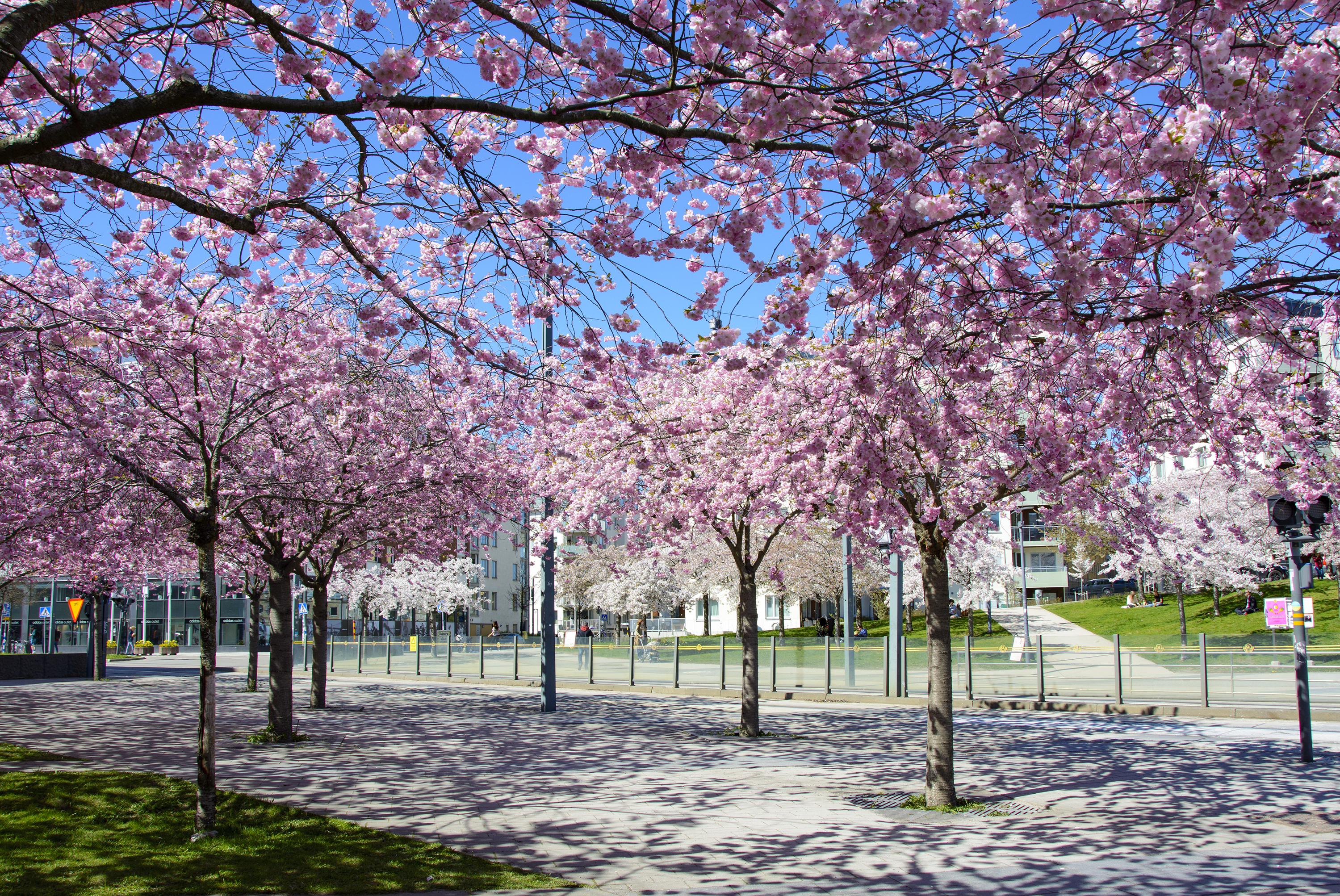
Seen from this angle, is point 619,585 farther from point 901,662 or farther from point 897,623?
point 897,623

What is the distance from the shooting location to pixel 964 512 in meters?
10.4

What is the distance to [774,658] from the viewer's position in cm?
2398

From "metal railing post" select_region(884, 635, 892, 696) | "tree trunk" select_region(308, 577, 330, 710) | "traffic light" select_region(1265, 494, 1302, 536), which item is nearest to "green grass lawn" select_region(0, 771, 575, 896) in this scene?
"tree trunk" select_region(308, 577, 330, 710)

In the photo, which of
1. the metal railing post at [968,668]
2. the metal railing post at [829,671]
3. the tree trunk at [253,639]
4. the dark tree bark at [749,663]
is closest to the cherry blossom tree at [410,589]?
the tree trunk at [253,639]

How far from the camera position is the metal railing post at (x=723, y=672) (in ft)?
82.1

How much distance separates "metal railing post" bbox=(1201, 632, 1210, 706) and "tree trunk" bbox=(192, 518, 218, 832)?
17967mm

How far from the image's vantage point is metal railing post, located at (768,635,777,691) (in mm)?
23875

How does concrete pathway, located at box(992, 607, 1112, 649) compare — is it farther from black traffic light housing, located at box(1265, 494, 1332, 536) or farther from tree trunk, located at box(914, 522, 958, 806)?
tree trunk, located at box(914, 522, 958, 806)

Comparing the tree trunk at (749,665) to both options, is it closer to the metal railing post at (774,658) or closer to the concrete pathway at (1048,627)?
the metal railing post at (774,658)

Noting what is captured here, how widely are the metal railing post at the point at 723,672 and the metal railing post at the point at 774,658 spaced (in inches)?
51.6

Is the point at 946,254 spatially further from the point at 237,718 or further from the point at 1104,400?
the point at 237,718

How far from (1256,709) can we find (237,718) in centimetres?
1896

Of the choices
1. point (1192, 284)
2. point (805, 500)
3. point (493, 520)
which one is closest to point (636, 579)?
point (493, 520)

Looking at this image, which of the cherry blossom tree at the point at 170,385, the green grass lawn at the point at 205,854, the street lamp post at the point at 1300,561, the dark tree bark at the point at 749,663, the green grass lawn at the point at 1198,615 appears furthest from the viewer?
the green grass lawn at the point at 1198,615
